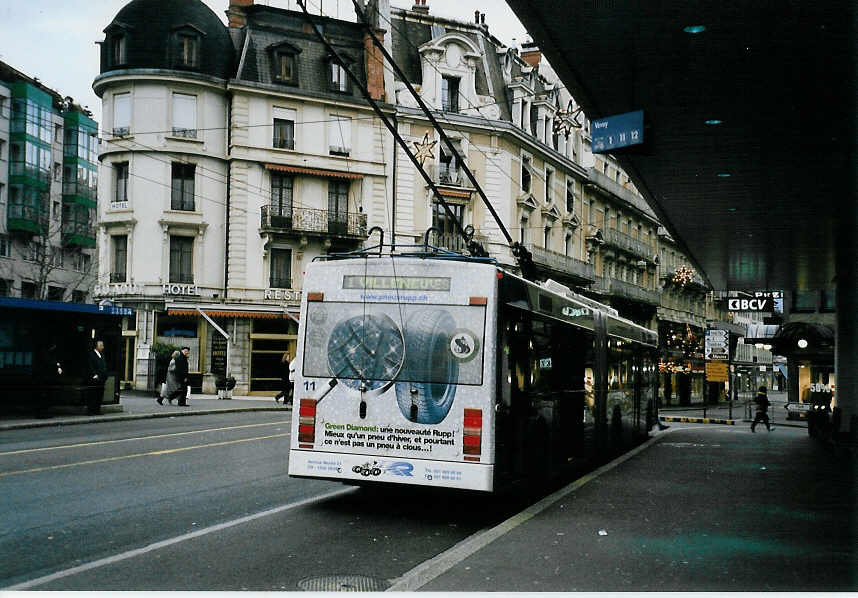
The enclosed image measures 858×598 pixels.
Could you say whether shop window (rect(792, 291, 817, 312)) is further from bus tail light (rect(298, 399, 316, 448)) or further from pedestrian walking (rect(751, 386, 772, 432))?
bus tail light (rect(298, 399, 316, 448))

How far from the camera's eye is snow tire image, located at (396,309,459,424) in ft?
32.7

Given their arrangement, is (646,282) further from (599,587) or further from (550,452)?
(599,587)

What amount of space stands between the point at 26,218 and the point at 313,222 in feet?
58.2

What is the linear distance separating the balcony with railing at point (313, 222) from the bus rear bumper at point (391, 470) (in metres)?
31.3

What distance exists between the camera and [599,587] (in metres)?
6.85

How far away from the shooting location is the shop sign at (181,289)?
39.2 metres

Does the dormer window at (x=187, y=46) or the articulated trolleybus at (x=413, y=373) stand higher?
the dormer window at (x=187, y=46)

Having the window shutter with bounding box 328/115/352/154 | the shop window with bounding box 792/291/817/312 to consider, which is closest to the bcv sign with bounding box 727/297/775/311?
the shop window with bounding box 792/291/817/312

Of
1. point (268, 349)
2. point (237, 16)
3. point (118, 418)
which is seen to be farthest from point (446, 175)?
point (118, 418)

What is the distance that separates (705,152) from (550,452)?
507 cm

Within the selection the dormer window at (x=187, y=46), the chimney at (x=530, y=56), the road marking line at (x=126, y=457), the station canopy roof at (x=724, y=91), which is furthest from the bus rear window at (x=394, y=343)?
the chimney at (x=530, y=56)

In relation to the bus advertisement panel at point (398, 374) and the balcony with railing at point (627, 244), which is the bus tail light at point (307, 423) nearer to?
the bus advertisement panel at point (398, 374)

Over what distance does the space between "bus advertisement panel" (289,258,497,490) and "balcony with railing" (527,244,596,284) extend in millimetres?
37473

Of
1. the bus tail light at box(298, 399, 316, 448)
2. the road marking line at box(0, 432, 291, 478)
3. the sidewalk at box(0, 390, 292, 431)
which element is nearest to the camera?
the bus tail light at box(298, 399, 316, 448)
